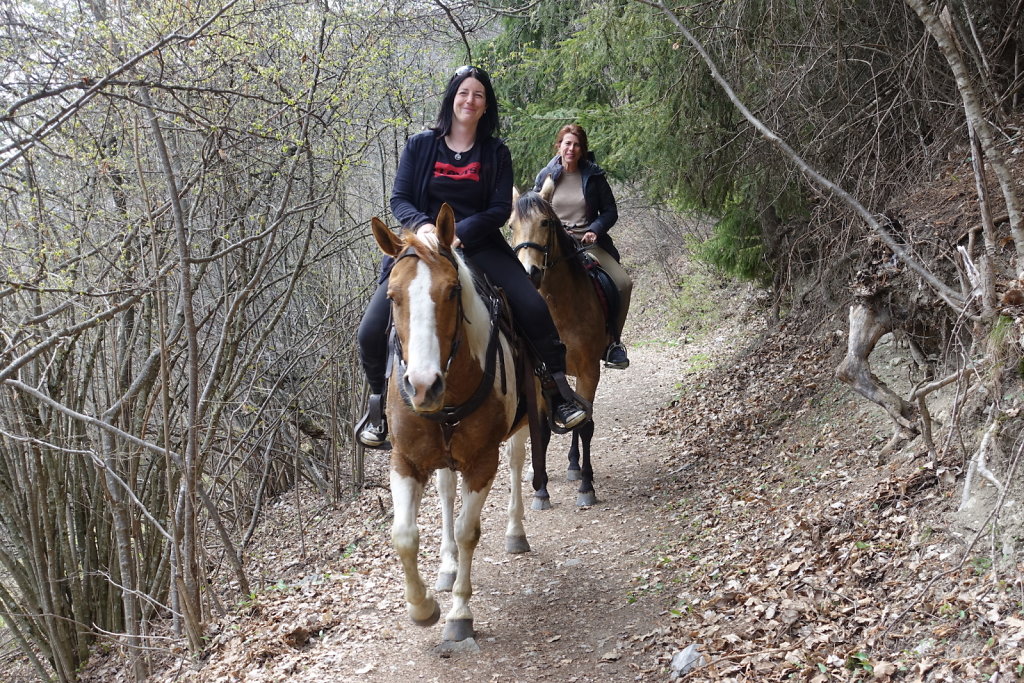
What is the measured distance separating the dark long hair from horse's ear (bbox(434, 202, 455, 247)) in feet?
3.97

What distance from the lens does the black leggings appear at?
5336 mm

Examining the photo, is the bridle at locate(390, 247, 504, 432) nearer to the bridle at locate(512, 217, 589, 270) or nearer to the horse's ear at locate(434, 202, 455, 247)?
the horse's ear at locate(434, 202, 455, 247)

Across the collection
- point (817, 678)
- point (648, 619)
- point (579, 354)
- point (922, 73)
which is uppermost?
point (922, 73)

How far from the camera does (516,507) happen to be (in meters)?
7.02

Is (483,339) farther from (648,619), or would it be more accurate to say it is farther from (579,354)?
(579,354)

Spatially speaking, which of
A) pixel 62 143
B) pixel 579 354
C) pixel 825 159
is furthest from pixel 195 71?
pixel 825 159

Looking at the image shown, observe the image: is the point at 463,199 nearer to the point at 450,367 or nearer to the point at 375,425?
the point at 450,367

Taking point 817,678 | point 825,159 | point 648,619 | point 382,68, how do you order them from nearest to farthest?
point 817,678
point 648,619
point 825,159
point 382,68

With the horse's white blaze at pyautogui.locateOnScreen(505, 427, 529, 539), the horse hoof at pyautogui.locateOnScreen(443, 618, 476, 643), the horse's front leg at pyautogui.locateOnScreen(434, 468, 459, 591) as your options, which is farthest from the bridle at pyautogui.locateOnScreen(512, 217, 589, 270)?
the horse hoof at pyautogui.locateOnScreen(443, 618, 476, 643)

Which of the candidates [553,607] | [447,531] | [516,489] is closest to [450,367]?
[447,531]

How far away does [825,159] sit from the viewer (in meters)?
7.50

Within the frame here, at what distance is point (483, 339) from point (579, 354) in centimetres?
322

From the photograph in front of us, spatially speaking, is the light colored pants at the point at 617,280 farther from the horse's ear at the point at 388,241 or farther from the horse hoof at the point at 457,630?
the horse's ear at the point at 388,241

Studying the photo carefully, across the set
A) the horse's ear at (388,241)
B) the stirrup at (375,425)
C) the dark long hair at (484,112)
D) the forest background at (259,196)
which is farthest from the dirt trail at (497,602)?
the dark long hair at (484,112)
